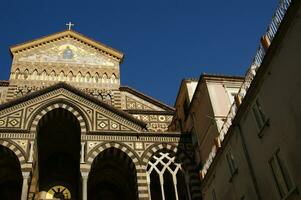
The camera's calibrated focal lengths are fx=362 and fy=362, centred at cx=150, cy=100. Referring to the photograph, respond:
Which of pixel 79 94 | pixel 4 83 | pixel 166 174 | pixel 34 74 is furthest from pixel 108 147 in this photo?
pixel 4 83

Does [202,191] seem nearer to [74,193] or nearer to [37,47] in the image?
[74,193]

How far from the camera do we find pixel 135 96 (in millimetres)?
23922

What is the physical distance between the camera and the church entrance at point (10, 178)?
647 inches

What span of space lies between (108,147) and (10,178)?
526cm

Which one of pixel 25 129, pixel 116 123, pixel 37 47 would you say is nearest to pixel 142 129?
pixel 116 123

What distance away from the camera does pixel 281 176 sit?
9.12m

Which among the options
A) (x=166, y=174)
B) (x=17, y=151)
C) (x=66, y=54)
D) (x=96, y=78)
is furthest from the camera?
(x=66, y=54)

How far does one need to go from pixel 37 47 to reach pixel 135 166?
520 inches

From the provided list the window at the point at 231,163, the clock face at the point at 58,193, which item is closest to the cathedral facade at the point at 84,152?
the clock face at the point at 58,193

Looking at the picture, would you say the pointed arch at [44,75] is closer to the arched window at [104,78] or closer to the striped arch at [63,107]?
the arched window at [104,78]

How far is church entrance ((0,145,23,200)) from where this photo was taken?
16.4 metres

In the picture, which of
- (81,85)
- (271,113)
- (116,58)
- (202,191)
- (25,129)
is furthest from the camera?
Result: (116,58)

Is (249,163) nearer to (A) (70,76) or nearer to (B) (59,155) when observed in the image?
(B) (59,155)

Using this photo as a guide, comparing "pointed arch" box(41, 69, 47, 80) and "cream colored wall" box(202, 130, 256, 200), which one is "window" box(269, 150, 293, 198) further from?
"pointed arch" box(41, 69, 47, 80)
